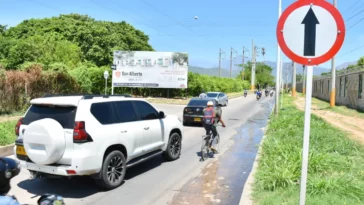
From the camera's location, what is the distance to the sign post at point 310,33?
3.47 m

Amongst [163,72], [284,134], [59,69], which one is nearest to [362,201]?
[284,134]

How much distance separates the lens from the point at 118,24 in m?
62.3

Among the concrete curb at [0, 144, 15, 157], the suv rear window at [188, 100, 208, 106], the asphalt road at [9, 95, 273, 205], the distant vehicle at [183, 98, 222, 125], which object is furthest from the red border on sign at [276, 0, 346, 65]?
the suv rear window at [188, 100, 208, 106]

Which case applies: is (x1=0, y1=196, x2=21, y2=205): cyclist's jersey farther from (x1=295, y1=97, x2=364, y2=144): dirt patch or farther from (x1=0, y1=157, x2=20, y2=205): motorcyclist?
(x1=295, y1=97, x2=364, y2=144): dirt patch

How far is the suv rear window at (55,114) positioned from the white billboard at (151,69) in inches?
1131

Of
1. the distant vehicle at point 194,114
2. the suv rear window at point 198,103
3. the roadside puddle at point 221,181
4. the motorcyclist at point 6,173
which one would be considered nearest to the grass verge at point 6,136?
the roadside puddle at point 221,181

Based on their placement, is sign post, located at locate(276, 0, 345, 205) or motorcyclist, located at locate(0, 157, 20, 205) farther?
sign post, located at locate(276, 0, 345, 205)

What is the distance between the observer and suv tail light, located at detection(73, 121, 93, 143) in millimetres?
6016

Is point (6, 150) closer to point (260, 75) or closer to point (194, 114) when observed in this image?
point (194, 114)

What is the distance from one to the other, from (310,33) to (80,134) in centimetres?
411

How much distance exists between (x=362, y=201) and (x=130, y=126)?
438cm

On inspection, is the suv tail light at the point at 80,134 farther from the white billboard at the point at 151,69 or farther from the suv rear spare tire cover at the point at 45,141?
the white billboard at the point at 151,69

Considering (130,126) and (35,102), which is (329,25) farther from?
(35,102)

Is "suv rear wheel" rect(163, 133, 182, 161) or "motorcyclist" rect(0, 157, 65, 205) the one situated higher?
"motorcyclist" rect(0, 157, 65, 205)
